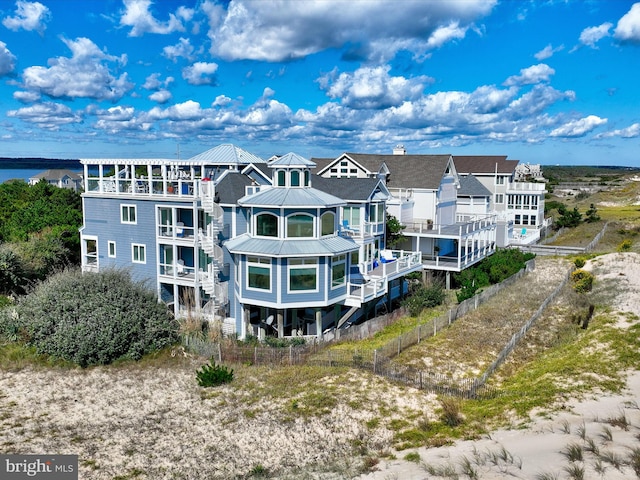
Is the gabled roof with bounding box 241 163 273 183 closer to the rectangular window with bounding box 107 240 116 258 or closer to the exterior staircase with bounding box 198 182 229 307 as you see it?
the exterior staircase with bounding box 198 182 229 307

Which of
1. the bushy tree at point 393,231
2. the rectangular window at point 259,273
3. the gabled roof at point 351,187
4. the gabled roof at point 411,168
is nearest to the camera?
the rectangular window at point 259,273

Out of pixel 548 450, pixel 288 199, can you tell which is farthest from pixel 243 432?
pixel 288 199

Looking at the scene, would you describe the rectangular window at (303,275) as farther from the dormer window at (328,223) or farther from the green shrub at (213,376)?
the green shrub at (213,376)

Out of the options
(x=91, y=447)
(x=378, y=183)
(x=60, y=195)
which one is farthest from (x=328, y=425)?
(x=60, y=195)

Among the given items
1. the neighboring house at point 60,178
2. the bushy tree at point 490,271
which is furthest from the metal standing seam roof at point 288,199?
the neighboring house at point 60,178

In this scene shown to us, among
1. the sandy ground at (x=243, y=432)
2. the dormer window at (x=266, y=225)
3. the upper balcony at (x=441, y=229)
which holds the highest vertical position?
the dormer window at (x=266, y=225)

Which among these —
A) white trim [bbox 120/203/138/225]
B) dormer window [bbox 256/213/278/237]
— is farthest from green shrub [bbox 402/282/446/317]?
white trim [bbox 120/203/138/225]

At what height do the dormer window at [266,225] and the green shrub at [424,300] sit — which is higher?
the dormer window at [266,225]
